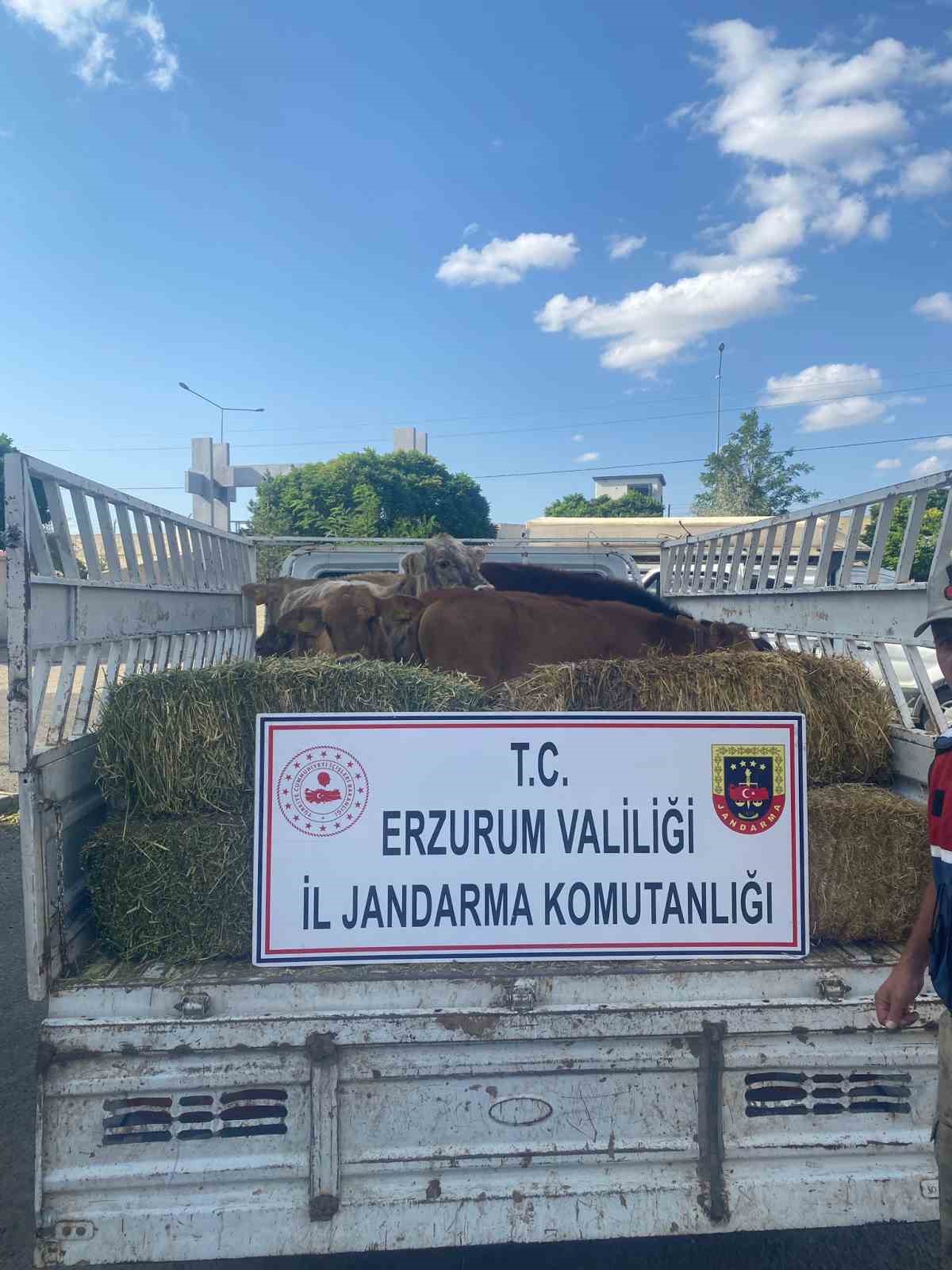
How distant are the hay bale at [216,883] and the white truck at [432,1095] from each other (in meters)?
0.10

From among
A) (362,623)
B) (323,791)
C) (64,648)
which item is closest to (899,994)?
(323,791)

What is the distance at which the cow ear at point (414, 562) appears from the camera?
651 cm

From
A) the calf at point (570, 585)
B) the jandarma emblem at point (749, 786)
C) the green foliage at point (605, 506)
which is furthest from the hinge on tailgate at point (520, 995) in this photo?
the green foliage at point (605, 506)

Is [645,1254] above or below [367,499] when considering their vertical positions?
below

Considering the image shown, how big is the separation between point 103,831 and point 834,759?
237 centimetres

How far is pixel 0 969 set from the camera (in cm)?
517

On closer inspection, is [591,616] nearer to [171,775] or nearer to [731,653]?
[731,653]

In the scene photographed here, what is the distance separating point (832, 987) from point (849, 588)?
1823 millimetres

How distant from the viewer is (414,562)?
259 inches

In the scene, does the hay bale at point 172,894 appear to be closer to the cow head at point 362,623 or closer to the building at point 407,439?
the cow head at point 362,623

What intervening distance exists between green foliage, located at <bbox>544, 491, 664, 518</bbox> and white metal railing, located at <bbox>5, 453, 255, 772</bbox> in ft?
161

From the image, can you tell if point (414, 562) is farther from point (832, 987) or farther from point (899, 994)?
point (899, 994)

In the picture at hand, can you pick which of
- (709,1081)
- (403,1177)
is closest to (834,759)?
(709,1081)

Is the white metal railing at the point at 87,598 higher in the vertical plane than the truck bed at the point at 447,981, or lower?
higher
